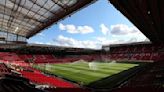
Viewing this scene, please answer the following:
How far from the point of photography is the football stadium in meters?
14.8

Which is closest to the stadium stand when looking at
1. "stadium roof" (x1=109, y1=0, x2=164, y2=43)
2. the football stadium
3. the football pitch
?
the football stadium

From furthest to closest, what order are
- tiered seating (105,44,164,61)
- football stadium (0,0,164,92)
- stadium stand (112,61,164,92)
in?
tiered seating (105,44,164,61), football stadium (0,0,164,92), stadium stand (112,61,164,92)

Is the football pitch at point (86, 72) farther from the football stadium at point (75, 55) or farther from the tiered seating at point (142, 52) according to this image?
the tiered seating at point (142, 52)

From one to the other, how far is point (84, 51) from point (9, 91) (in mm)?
60350

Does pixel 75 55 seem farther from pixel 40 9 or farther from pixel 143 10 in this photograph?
pixel 143 10

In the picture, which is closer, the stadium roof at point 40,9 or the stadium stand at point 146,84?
the stadium stand at point 146,84

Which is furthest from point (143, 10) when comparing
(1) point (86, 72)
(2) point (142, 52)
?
(2) point (142, 52)

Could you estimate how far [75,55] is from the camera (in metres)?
68.9

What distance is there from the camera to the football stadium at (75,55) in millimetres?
14777

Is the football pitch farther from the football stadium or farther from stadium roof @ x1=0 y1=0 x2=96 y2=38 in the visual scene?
stadium roof @ x1=0 y1=0 x2=96 y2=38

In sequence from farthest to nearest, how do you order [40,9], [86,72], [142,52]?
[142,52] < [40,9] < [86,72]

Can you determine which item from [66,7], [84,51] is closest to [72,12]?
[66,7]

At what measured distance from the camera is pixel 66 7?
2797cm

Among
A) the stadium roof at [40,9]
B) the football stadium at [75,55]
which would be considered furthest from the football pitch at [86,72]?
the stadium roof at [40,9]
